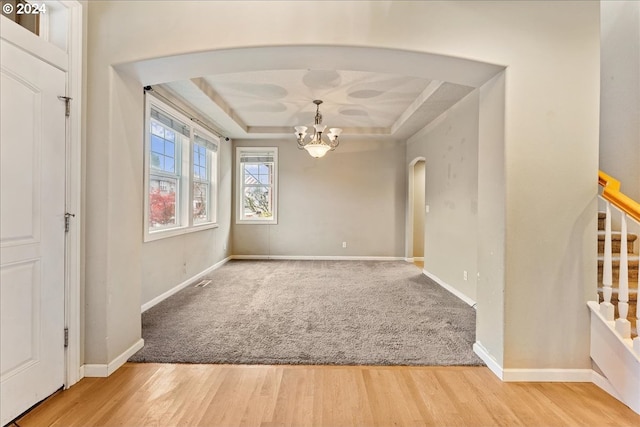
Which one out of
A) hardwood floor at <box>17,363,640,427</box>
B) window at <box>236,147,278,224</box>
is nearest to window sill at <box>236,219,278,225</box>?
window at <box>236,147,278,224</box>

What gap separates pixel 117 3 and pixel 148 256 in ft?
8.06

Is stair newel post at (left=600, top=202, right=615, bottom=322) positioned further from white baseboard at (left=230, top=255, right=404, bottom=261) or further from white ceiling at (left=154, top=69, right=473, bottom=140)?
white baseboard at (left=230, top=255, right=404, bottom=261)

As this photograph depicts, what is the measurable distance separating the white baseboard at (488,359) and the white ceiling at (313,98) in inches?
102

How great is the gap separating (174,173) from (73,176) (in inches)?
86.9

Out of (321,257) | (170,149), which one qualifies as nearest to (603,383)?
(170,149)

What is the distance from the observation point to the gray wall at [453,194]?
3.72 m

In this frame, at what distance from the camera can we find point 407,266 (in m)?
6.00

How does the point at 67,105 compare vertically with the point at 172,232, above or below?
above

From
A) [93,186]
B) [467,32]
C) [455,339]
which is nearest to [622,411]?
[455,339]

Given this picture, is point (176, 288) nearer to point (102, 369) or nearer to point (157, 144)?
point (157, 144)

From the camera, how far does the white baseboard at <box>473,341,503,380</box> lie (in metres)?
2.14

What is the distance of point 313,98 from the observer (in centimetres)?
434

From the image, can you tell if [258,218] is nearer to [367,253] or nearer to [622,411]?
[367,253]

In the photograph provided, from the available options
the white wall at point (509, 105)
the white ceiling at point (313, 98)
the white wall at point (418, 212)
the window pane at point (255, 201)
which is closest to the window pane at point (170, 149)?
the white ceiling at point (313, 98)
